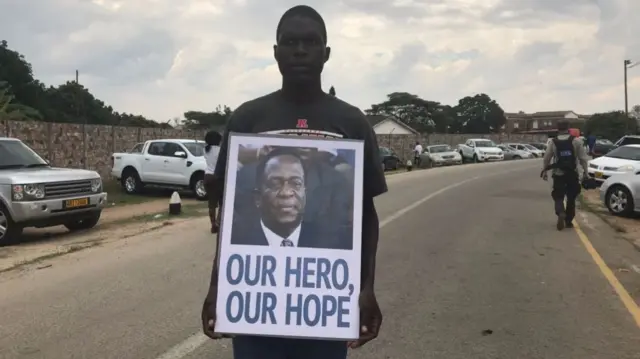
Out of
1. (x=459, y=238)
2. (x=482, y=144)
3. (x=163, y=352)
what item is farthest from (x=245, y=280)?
(x=482, y=144)

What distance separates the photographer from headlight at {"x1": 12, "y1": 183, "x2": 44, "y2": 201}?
11008 mm

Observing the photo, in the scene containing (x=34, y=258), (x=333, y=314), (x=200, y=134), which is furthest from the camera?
(x=200, y=134)

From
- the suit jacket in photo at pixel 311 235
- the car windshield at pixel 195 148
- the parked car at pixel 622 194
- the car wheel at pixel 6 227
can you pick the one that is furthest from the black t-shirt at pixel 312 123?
the car windshield at pixel 195 148

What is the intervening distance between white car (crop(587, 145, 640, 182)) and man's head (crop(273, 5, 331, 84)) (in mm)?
19296

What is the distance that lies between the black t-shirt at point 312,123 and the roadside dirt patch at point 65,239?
286 inches

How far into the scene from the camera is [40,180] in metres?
11.3

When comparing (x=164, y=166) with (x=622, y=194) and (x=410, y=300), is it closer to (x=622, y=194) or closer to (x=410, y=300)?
(x=622, y=194)

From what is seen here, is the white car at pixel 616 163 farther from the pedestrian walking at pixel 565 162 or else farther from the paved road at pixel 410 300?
the paved road at pixel 410 300

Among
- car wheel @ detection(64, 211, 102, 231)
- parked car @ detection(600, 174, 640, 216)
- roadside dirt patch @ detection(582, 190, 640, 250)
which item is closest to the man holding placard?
roadside dirt patch @ detection(582, 190, 640, 250)

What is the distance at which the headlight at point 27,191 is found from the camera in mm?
11008

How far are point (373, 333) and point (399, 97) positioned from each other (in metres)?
112

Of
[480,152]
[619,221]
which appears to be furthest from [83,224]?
[480,152]

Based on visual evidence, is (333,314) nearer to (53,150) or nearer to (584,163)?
(584,163)

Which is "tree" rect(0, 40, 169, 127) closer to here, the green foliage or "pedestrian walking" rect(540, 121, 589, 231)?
"pedestrian walking" rect(540, 121, 589, 231)
